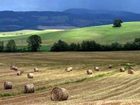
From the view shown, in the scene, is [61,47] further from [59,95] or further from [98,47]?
→ [59,95]

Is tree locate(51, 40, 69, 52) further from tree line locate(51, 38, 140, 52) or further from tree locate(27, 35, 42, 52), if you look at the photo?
tree locate(27, 35, 42, 52)

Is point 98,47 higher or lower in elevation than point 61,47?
lower

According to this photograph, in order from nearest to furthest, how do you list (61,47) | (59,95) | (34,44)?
1. (59,95)
2. (61,47)
3. (34,44)

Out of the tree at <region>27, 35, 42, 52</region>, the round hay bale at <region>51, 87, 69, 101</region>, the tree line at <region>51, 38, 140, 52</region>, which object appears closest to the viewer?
the round hay bale at <region>51, 87, 69, 101</region>

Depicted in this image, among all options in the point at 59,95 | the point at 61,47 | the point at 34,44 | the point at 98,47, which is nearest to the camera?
the point at 59,95

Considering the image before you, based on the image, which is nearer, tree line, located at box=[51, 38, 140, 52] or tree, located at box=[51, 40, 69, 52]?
tree line, located at box=[51, 38, 140, 52]

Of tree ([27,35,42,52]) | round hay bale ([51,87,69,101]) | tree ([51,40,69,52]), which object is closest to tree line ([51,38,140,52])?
tree ([51,40,69,52])

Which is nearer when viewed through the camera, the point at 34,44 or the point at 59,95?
the point at 59,95

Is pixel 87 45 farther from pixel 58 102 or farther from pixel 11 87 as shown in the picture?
pixel 58 102

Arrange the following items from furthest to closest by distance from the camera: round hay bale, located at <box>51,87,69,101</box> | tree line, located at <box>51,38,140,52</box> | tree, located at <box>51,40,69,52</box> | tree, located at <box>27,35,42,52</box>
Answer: tree, located at <box>27,35,42,52</box>, tree, located at <box>51,40,69,52</box>, tree line, located at <box>51,38,140,52</box>, round hay bale, located at <box>51,87,69,101</box>

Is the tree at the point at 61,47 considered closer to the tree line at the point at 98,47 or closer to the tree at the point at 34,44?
the tree line at the point at 98,47

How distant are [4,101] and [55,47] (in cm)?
8785

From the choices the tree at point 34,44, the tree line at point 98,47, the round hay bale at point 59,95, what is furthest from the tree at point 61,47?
the round hay bale at point 59,95

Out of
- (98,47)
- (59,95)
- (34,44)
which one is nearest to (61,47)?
(98,47)
